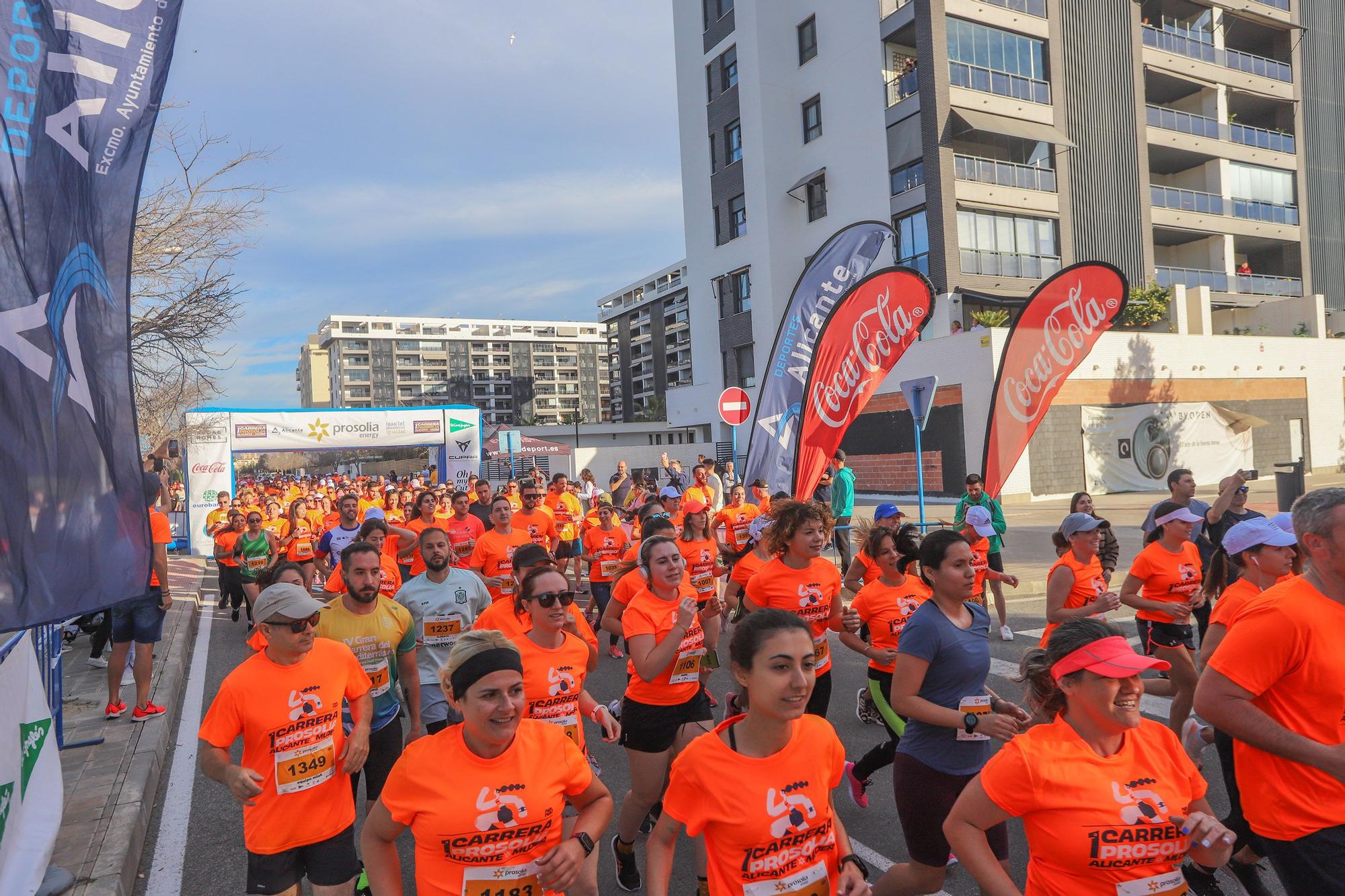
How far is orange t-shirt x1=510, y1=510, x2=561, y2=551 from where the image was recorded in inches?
382

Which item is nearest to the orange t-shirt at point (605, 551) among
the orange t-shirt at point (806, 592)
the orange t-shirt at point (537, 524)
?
the orange t-shirt at point (537, 524)

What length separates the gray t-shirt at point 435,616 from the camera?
5.40 meters

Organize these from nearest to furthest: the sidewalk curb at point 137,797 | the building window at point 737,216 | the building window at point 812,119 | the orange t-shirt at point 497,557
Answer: the sidewalk curb at point 137,797 → the orange t-shirt at point 497,557 → the building window at point 812,119 → the building window at point 737,216

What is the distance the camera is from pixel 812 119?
34875 millimetres

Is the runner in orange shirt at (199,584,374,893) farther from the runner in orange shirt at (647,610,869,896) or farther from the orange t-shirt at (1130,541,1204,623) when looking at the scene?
the orange t-shirt at (1130,541,1204,623)

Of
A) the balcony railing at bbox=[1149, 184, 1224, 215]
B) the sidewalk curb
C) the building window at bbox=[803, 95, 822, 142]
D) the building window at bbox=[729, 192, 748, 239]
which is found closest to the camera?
the sidewalk curb

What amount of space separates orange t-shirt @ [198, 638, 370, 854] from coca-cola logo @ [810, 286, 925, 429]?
310 inches

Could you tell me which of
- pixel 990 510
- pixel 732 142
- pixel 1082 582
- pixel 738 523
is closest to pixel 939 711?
pixel 1082 582

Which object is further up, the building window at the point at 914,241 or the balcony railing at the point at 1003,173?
the balcony railing at the point at 1003,173

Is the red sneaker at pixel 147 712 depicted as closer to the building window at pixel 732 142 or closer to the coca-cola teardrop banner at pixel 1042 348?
the coca-cola teardrop banner at pixel 1042 348

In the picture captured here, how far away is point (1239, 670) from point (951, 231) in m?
28.0

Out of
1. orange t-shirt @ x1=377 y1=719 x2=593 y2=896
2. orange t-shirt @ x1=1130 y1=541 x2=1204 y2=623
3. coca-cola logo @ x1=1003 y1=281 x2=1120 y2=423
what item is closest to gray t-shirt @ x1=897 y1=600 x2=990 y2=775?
orange t-shirt @ x1=377 y1=719 x2=593 y2=896

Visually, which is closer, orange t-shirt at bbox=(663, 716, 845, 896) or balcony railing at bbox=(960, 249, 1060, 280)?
orange t-shirt at bbox=(663, 716, 845, 896)

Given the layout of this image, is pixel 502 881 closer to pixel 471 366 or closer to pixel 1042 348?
pixel 1042 348
